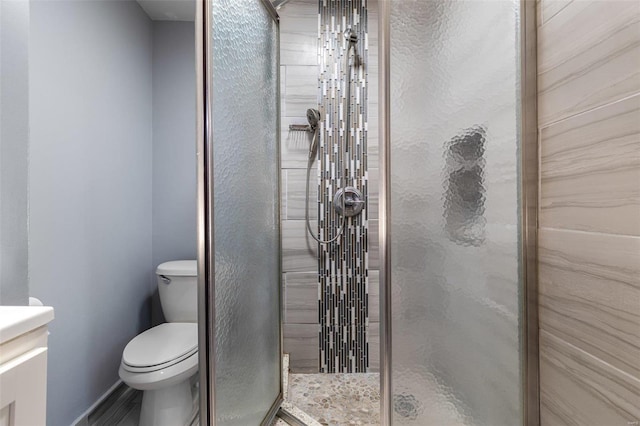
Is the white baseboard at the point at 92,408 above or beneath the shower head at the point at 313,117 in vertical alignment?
beneath

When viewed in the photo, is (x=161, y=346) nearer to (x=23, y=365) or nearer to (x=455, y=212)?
(x=23, y=365)

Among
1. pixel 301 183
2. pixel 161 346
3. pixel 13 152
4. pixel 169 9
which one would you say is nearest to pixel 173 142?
pixel 169 9

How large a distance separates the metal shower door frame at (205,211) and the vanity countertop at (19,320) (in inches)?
17.0

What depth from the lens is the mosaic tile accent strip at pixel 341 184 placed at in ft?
6.16

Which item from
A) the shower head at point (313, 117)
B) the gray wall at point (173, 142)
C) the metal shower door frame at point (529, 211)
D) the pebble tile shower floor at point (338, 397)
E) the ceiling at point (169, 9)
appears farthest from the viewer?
the gray wall at point (173, 142)

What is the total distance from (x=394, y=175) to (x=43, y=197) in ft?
4.85

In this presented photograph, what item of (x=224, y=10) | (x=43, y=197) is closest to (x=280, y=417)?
(x=43, y=197)

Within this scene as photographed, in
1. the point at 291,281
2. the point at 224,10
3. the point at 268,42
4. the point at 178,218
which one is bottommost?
the point at 291,281

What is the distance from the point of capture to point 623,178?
1.97 feet

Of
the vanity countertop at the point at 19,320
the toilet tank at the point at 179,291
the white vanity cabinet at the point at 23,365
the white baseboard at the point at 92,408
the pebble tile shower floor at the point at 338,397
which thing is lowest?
the white baseboard at the point at 92,408

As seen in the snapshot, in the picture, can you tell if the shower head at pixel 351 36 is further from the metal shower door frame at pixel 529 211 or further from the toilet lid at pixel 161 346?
the toilet lid at pixel 161 346

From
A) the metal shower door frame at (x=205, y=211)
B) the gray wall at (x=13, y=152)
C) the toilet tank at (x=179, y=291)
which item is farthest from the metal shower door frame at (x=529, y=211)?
the toilet tank at (x=179, y=291)

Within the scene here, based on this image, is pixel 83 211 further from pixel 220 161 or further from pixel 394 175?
pixel 394 175

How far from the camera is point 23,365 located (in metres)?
0.51
